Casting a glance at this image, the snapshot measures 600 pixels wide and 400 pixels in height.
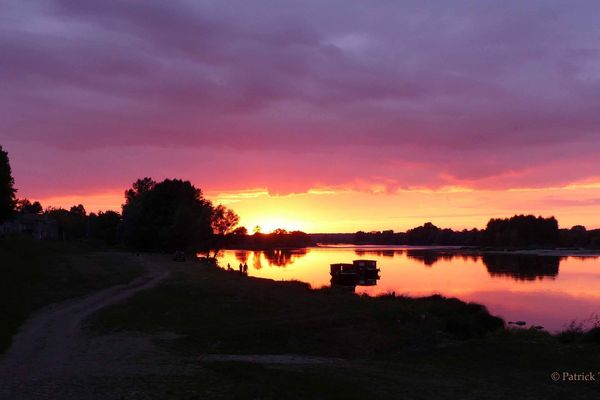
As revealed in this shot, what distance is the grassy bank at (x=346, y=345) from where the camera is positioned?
1306cm

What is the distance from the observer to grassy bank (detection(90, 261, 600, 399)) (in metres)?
13.1

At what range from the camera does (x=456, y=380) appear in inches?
601

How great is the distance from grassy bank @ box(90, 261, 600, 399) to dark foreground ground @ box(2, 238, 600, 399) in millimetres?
50

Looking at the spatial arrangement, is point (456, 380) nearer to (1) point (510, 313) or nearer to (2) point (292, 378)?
(2) point (292, 378)

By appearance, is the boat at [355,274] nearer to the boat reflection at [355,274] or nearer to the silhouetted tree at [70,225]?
the boat reflection at [355,274]

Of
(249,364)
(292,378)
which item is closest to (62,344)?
(249,364)

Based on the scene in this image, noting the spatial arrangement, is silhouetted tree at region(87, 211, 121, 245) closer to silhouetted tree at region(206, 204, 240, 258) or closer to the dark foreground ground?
silhouetted tree at region(206, 204, 240, 258)

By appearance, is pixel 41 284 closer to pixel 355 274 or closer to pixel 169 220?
pixel 355 274

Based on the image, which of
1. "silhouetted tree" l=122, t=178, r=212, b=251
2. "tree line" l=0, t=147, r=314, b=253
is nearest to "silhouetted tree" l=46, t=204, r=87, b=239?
"tree line" l=0, t=147, r=314, b=253

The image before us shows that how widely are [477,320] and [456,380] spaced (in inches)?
704

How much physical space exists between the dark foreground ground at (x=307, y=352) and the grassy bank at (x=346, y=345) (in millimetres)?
50

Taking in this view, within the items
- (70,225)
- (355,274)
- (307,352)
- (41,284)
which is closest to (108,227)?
(70,225)

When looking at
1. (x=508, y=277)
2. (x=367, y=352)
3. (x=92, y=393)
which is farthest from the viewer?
(x=508, y=277)

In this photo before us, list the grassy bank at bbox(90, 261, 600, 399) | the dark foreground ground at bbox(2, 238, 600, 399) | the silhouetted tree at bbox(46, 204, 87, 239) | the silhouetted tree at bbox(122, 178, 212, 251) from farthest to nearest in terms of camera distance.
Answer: the silhouetted tree at bbox(46, 204, 87, 239) → the silhouetted tree at bbox(122, 178, 212, 251) → the grassy bank at bbox(90, 261, 600, 399) → the dark foreground ground at bbox(2, 238, 600, 399)
